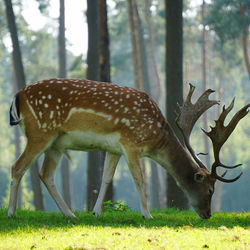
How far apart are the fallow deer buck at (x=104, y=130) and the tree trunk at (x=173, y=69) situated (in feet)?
10.9

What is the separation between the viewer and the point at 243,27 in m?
23.5

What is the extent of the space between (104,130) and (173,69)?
14.8 ft

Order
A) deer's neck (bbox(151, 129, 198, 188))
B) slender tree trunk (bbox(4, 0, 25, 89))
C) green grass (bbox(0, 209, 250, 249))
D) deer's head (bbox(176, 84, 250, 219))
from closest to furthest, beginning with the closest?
green grass (bbox(0, 209, 250, 249))
deer's head (bbox(176, 84, 250, 219))
deer's neck (bbox(151, 129, 198, 188))
slender tree trunk (bbox(4, 0, 25, 89))

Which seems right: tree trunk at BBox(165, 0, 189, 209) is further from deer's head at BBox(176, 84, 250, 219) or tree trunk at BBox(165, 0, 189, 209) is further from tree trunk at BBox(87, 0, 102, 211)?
deer's head at BBox(176, 84, 250, 219)

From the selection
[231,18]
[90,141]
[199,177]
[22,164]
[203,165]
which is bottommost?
[199,177]

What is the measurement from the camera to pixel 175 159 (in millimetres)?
7289

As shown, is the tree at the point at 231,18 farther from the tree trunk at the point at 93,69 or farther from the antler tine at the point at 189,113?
the antler tine at the point at 189,113

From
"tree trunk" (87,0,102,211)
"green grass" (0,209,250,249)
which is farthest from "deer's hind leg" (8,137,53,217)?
"tree trunk" (87,0,102,211)

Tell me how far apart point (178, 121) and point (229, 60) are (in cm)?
2595

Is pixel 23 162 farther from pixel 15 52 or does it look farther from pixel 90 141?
pixel 15 52

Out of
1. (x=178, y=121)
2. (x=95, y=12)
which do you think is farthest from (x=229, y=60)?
(x=178, y=121)

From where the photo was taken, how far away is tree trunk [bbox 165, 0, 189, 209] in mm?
10630

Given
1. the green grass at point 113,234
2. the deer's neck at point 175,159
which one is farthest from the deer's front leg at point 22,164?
the deer's neck at point 175,159

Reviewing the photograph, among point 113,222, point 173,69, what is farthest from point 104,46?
point 113,222
